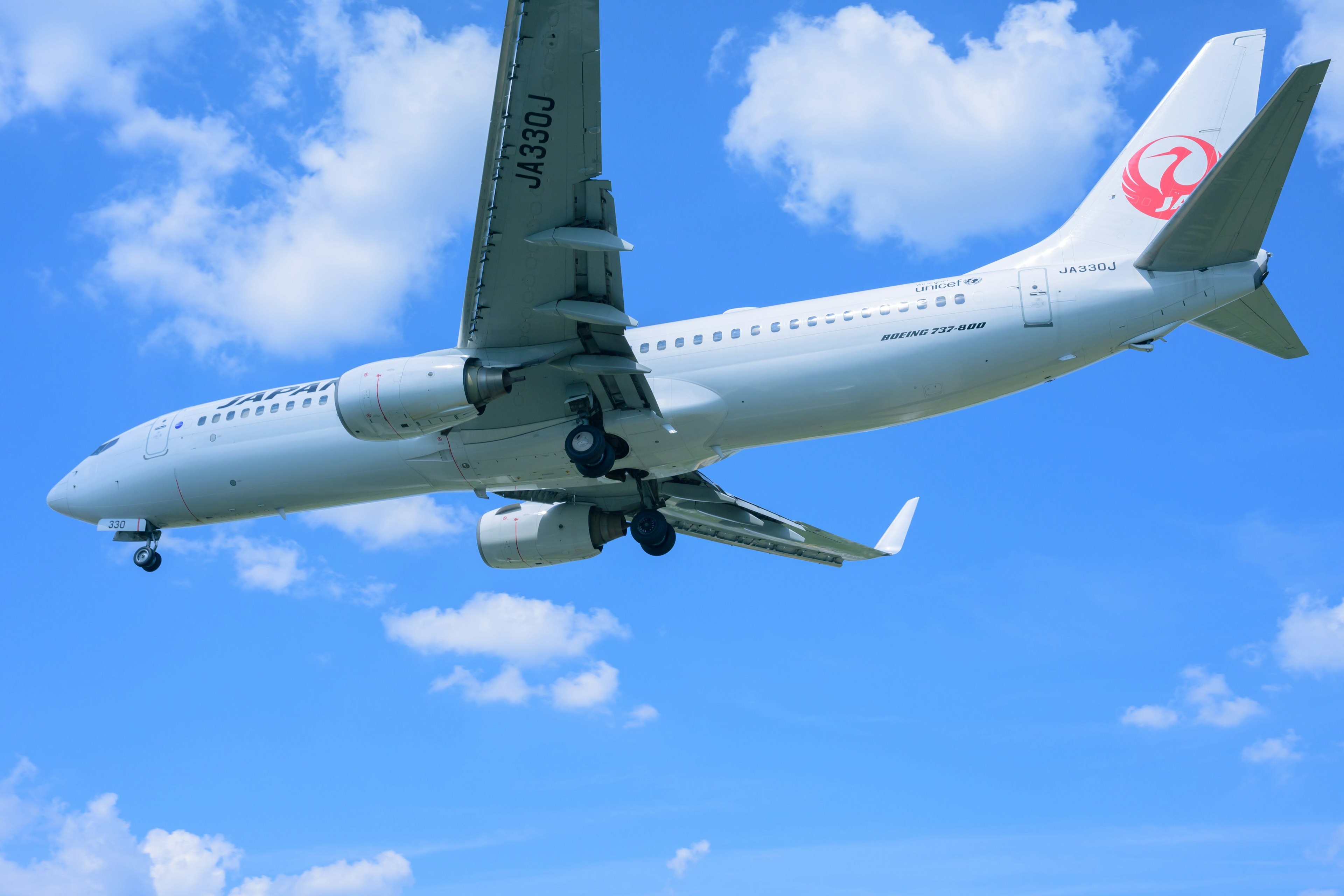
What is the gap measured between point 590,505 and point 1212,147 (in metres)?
13.8

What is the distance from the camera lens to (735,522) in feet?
85.2

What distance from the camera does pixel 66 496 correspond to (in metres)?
24.1

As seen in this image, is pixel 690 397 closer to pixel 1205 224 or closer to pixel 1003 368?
pixel 1003 368

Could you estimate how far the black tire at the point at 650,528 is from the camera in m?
23.5

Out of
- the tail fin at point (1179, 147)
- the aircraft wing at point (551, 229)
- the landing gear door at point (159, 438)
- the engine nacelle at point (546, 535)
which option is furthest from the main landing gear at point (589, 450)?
the landing gear door at point (159, 438)

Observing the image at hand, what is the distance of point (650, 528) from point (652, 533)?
3.9 inches

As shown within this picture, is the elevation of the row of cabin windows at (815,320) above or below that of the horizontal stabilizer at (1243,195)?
above

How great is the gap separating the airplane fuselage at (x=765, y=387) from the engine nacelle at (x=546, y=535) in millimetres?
2942

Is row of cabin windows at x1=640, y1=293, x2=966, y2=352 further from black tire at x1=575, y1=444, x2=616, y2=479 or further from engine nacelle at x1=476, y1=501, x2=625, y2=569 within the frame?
engine nacelle at x1=476, y1=501, x2=625, y2=569

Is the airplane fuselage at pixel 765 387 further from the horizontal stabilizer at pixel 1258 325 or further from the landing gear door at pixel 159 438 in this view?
the horizontal stabilizer at pixel 1258 325

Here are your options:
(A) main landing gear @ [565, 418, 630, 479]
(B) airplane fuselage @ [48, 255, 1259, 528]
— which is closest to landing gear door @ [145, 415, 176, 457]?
(B) airplane fuselage @ [48, 255, 1259, 528]

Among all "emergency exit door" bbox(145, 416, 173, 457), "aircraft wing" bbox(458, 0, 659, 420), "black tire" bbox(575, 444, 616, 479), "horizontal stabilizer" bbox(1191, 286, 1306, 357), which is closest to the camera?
"aircraft wing" bbox(458, 0, 659, 420)

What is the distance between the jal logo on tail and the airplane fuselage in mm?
1912

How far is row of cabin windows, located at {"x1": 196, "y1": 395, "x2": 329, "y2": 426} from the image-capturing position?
21.6m
